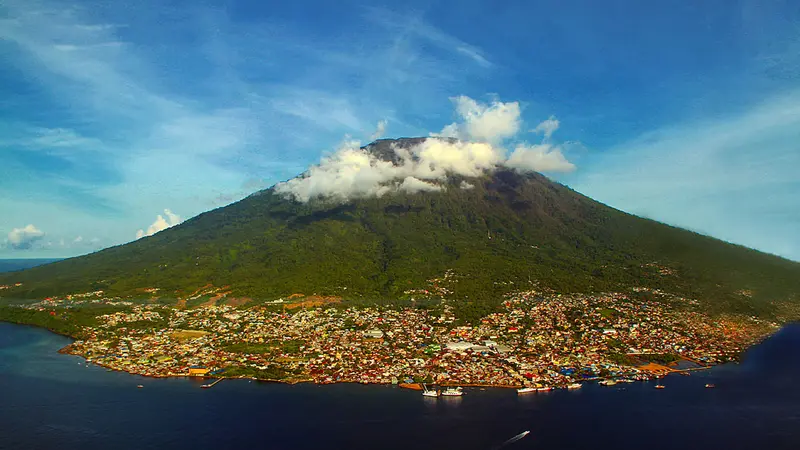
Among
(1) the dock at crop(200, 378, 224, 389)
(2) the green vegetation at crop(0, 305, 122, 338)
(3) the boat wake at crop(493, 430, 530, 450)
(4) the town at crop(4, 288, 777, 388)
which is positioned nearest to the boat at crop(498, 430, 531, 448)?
(3) the boat wake at crop(493, 430, 530, 450)

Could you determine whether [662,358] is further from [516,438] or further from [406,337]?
[406,337]

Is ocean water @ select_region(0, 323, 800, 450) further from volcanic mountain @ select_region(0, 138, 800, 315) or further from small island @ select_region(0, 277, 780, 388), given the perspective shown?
volcanic mountain @ select_region(0, 138, 800, 315)

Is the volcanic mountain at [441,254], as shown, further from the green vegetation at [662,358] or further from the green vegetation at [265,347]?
the green vegetation at [265,347]

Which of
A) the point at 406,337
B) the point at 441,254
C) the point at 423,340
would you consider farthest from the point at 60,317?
the point at 441,254

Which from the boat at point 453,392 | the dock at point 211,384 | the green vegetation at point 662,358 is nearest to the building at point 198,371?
the dock at point 211,384

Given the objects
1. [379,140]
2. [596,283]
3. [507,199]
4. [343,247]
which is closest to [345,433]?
[596,283]
